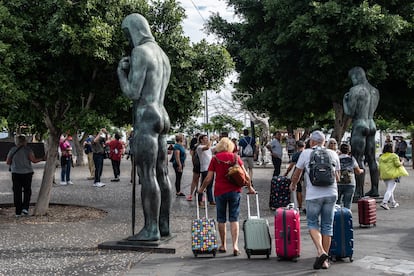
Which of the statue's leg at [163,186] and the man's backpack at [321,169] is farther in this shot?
the statue's leg at [163,186]

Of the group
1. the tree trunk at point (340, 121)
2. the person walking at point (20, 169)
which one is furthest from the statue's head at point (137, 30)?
the tree trunk at point (340, 121)

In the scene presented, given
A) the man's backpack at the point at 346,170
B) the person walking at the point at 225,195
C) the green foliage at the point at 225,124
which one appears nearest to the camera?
the person walking at the point at 225,195

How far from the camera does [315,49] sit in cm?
1409

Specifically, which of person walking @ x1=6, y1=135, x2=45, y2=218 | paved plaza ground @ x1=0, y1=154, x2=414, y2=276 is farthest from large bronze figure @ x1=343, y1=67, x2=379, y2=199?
person walking @ x1=6, y1=135, x2=45, y2=218

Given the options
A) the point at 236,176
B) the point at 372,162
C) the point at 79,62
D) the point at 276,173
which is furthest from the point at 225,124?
the point at 236,176

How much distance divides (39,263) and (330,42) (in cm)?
986

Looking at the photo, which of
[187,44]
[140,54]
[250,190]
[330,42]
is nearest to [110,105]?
[187,44]

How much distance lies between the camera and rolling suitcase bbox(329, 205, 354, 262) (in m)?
6.48

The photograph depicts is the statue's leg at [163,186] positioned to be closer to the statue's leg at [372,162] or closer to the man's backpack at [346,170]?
the man's backpack at [346,170]

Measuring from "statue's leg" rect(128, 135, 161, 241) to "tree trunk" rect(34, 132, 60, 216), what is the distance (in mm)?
4098

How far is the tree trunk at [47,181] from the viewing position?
1067 cm

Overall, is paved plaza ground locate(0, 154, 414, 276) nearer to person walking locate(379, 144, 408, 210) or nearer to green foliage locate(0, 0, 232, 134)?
person walking locate(379, 144, 408, 210)

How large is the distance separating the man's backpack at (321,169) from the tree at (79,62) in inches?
175

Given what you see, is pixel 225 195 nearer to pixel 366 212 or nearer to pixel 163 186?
pixel 163 186
